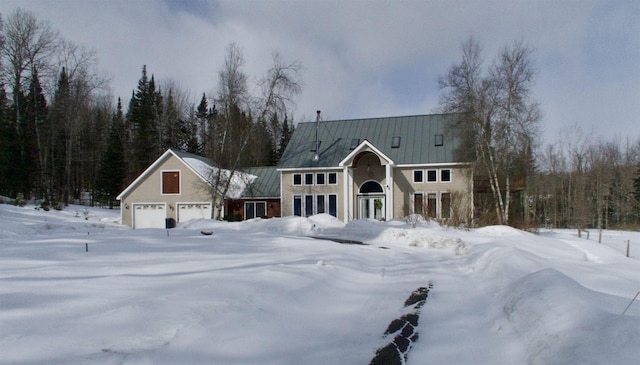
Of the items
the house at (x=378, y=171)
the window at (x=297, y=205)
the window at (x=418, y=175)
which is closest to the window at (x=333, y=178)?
the house at (x=378, y=171)

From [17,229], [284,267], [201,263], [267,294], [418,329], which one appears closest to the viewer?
[418,329]

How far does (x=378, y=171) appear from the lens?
2919 centimetres

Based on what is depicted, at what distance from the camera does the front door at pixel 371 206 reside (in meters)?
28.9

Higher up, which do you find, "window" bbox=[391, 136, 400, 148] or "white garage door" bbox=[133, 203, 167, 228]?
"window" bbox=[391, 136, 400, 148]

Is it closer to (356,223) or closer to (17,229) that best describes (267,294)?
(356,223)

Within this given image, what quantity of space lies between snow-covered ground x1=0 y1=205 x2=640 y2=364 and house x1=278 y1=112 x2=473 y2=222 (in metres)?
18.3

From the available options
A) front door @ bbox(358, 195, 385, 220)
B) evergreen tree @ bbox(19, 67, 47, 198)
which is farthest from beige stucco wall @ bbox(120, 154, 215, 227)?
evergreen tree @ bbox(19, 67, 47, 198)

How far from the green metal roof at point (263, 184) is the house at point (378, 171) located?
1.97 meters

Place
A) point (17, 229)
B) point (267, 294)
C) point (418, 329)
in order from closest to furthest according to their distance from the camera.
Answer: point (418, 329) < point (267, 294) < point (17, 229)

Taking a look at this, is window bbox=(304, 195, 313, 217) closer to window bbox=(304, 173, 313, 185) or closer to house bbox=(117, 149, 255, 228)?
window bbox=(304, 173, 313, 185)

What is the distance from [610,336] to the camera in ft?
11.0

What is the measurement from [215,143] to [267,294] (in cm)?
2550

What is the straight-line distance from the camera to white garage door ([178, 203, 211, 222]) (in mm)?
30094

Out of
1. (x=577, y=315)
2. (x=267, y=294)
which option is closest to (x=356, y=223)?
(x=267, y=294)
